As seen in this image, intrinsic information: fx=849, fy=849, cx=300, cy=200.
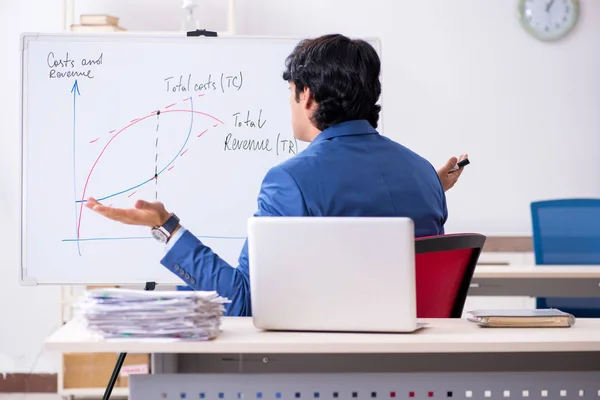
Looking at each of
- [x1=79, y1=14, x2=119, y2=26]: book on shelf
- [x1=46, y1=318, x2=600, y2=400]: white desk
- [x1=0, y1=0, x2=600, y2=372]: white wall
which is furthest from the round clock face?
[x1=46, y1=318, x2=600, y2=400]: white desk

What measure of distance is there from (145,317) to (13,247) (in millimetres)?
3453

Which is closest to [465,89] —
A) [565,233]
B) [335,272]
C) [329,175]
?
[565,233]

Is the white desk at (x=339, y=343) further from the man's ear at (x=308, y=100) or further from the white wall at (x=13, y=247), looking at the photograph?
the white wall at (x=13, y=247)

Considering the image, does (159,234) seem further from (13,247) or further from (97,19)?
(13,247)

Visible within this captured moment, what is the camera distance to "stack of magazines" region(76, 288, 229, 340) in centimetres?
130

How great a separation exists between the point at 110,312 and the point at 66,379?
10.5 feet

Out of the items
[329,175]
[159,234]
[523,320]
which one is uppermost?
[329,175]

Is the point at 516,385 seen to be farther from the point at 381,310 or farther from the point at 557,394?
the point at 381,310

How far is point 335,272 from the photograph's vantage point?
1.32 metres

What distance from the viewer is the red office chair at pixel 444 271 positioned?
1586 millimetres

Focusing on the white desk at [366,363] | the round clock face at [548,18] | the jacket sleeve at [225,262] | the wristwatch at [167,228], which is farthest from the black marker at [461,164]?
the round clock face at [548,18]

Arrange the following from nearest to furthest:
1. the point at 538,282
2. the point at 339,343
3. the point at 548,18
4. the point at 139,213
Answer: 1. the point at 339,343
2. the point at 139,213
3. the point at 538,282
4. the point at 548,18

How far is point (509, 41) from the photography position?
4637 mm

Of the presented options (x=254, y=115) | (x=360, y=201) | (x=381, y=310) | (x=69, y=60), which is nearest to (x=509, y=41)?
(x=254, y=115)
